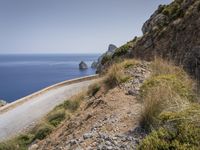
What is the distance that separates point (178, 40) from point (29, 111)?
8633 mm

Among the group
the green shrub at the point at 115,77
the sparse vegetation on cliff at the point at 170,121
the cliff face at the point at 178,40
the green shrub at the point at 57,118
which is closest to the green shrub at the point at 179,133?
the sparse vegetation on cliff at the point at 170,121

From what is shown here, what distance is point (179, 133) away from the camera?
138 inches

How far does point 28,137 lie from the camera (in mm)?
8609

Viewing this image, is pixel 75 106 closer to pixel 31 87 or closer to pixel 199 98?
pixel 199 98

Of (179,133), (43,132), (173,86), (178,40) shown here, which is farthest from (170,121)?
(178,40)

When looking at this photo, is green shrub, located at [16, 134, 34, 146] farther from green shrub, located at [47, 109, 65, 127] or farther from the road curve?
the road curve

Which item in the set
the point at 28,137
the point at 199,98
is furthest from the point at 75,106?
the point at 199,98

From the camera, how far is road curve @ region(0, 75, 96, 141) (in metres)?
11.1

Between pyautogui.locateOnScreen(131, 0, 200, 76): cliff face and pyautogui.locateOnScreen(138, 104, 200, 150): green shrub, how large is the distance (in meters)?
4.89

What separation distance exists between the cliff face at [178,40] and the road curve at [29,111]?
511 cm

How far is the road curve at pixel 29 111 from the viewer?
1109cm

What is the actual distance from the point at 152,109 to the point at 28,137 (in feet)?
17.7

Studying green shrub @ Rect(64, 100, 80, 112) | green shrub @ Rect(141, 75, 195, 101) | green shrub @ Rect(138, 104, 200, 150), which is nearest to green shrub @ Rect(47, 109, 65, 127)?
green shrub @ Rect(64, 100, 80, 112)

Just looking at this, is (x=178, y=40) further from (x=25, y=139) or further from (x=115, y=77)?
(x=25, y=139)
